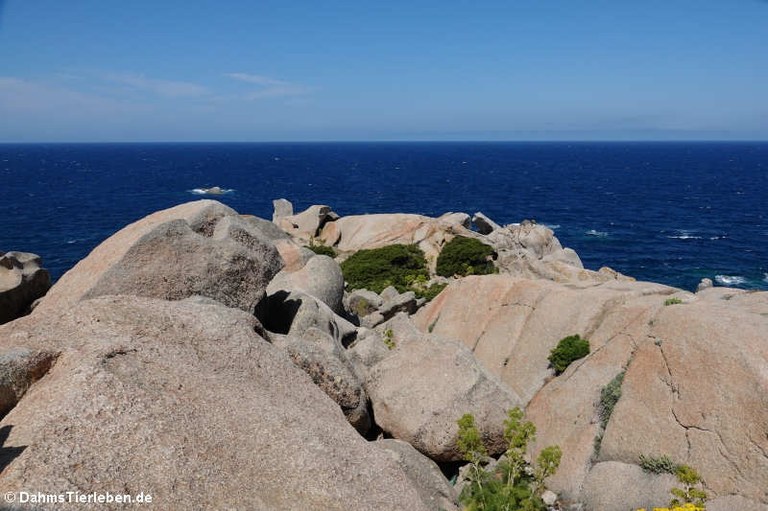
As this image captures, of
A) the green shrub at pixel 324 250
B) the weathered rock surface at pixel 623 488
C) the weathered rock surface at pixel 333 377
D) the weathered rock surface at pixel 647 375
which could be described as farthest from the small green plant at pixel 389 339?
the green shrub at pixel 324 250

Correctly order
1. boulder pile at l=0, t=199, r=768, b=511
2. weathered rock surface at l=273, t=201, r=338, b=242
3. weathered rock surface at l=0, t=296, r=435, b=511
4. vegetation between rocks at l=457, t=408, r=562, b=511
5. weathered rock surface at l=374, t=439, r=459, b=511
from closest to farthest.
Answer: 1. weathered rock surface at l=0, t=296, r=435, b=511
2. boulder pile at l=0, t=199, r=768, b=511
3. vegetation between rocks at l=457, t=408, r=562, b=511
4. weathered rock surface at l=374, t=439, r=459, b=511
5. weathered rock surface at l=273, t=201, r=338, b=242

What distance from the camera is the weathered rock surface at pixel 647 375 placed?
14617 millimetres

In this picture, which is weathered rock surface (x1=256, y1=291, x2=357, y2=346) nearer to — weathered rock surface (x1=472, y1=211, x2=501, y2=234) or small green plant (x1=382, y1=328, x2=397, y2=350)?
small green plant (x1=382, y1=328, x2=397, y2=350)

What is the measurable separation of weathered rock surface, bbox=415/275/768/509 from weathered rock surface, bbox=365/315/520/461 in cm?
205

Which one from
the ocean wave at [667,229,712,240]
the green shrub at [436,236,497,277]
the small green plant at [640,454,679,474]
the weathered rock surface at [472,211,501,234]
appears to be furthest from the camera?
the ocean wave at [667,229,712,240]

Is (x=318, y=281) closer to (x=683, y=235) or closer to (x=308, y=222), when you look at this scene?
(x=308, y=222)

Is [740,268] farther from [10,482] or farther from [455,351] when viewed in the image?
[10,482]

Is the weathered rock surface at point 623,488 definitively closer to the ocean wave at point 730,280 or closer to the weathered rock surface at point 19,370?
the weathered rock surface at point 19,370

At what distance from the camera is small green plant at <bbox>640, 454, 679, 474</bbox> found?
14977mm

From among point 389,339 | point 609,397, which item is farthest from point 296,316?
point 609,397

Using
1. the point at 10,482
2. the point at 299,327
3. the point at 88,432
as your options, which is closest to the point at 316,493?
the point at 88,432

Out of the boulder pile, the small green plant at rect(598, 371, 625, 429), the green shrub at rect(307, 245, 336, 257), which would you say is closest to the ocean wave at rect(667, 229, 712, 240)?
the green shrub at rect(307, 245, 336, 257)

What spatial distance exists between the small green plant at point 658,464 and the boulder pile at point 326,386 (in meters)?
0.13

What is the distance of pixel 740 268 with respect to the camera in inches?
2613
